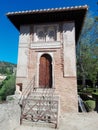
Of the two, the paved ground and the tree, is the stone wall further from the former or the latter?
the tree

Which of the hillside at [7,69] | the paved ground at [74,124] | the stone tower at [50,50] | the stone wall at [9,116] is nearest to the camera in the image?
the stone wall at [9,116]

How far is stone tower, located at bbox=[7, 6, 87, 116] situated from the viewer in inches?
371

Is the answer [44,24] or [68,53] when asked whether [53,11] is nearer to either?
[44,24]

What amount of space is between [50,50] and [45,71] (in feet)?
5.00

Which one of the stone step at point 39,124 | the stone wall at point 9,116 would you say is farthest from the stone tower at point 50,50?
the stone wall at point 9,116

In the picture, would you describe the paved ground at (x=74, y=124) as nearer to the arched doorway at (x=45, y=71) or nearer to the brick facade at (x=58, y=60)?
the brick facade at (x=58, y=60)

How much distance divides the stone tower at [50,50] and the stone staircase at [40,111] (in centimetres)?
152

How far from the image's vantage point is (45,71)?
998 cm

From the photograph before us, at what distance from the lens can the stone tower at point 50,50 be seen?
941 centimetres

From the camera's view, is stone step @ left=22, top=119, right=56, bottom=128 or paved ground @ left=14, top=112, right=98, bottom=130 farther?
stone step @ left=22, top=119, right=56, bottom=128

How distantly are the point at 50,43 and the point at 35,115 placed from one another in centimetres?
507

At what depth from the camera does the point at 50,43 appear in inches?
400

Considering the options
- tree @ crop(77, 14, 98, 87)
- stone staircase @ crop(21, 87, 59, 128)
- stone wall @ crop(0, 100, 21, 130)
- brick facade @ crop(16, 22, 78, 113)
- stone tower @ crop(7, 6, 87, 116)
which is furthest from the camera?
tree @ crop(77, 14, 98, 87)

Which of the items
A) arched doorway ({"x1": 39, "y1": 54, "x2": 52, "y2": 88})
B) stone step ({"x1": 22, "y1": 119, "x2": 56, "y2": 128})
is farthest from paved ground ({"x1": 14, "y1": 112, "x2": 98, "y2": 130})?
arched doorway ({"x1": 39, "y1": 54, "x2": 52, "y2": 88})
